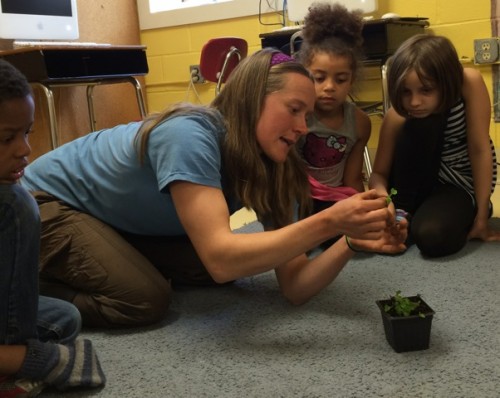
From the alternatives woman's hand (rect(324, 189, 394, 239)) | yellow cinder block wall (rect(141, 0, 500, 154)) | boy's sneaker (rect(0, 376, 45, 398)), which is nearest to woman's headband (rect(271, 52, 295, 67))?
woman's hand (rect(324, 189, 394, 239))

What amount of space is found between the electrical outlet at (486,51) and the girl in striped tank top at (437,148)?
3.18ft

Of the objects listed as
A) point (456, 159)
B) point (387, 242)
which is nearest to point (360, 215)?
point (387, 242)

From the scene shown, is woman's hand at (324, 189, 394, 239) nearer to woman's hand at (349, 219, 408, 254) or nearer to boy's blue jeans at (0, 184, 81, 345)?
woman's hand at (349, 219, 408, 254)

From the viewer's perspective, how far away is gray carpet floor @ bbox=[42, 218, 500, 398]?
97 centimetres

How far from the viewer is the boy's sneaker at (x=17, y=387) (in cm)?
92

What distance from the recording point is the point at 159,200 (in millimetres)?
1263

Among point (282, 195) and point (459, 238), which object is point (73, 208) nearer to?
point (282, 195)

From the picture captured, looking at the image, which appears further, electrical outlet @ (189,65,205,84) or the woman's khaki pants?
electrical outlet @ (189,65,205,84)

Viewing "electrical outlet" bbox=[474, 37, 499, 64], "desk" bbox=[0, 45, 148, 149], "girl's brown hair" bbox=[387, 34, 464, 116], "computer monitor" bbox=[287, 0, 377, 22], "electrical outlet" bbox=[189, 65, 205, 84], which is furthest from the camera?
"electrical outlet" bbox=[189, 65, 205, 84]

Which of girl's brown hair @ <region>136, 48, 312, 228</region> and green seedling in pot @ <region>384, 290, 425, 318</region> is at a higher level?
girl's brown hair @ <region>136, 48, 312, 228</region>

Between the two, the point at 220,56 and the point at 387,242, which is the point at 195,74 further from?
the point at 387,242

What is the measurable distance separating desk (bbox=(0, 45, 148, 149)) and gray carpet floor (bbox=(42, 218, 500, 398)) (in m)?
1.27

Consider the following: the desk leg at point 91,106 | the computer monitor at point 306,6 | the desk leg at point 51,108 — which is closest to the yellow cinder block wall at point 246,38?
the computer monitor at point 306,6

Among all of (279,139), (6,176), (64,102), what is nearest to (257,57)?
(279,139)
